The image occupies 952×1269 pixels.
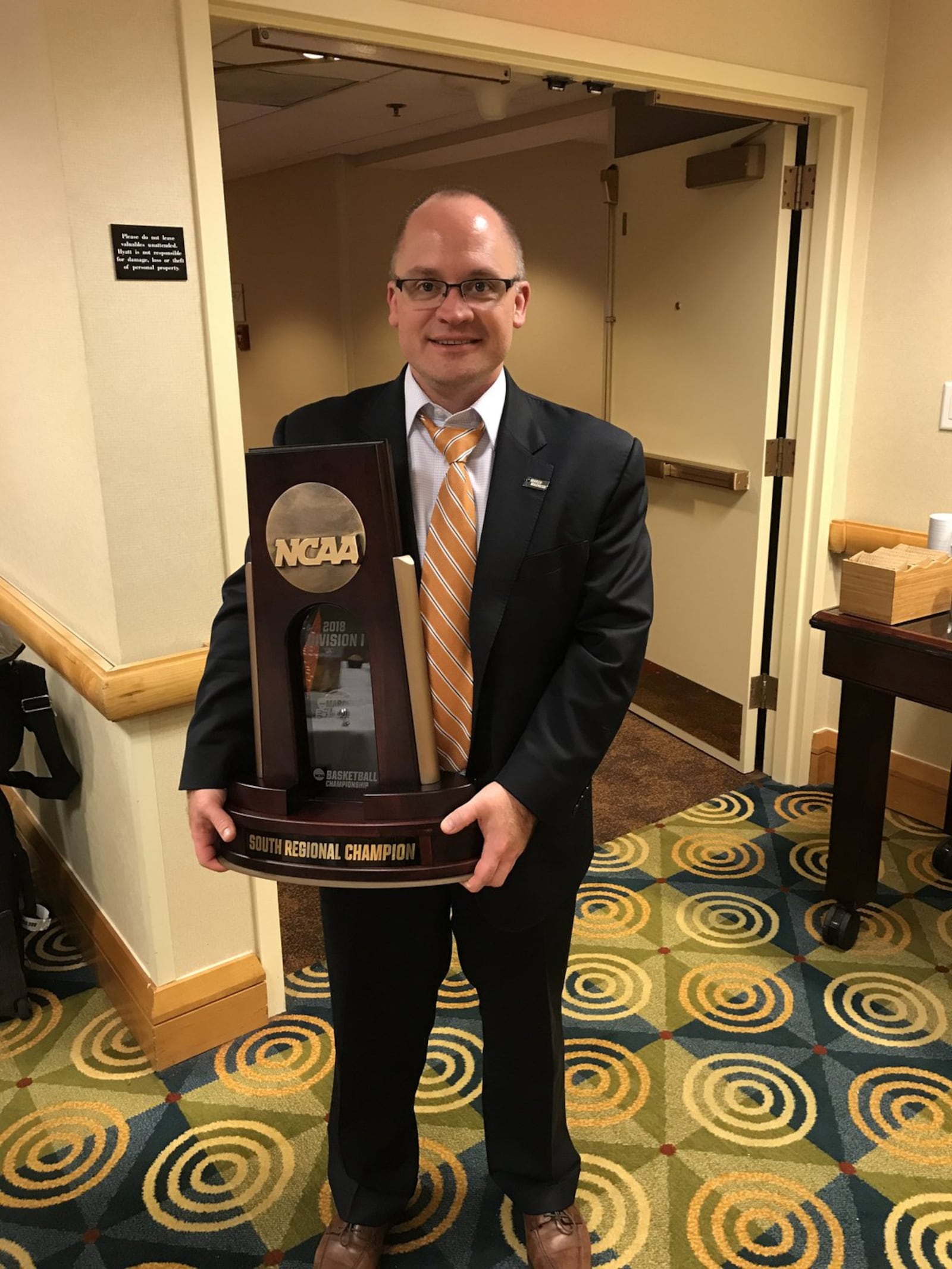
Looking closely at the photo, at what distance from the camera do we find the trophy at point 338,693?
116cm

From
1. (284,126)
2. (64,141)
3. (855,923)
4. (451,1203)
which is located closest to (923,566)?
(855,923)

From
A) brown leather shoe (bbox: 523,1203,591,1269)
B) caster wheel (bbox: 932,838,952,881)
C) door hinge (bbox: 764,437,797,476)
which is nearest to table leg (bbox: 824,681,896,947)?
caster wheel (bbox: 932,838,952,881)

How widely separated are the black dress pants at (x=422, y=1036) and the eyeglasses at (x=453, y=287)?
2.68 ft

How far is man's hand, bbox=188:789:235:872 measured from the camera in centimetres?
128

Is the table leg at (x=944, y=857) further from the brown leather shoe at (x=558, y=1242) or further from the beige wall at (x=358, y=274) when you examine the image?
the beige wall at (x=358, y=274)

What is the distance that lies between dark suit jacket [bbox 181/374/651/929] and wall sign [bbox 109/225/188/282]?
65 centimetres

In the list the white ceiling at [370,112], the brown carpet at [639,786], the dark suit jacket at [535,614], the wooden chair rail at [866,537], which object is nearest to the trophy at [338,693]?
the dark suit jacket at [535,614]

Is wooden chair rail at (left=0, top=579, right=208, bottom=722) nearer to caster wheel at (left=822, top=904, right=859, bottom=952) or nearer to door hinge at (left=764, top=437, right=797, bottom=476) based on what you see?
caster wheel at (left=822, top=904, right=859, bottom=952)

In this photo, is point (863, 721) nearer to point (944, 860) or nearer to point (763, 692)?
point (944, 860)

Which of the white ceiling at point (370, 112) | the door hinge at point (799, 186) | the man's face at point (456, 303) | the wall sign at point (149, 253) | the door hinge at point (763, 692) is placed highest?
the white ceiling at point (370, 112)

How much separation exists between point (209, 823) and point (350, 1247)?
0.87 metres

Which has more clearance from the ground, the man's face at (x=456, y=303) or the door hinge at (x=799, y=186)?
the door hinge at (x=799, y=186)

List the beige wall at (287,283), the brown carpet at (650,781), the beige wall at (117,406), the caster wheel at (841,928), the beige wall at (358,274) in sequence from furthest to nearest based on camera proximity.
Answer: the beige wall at (287,283) → the beige wall at (358,274) → the brown carpet at (650,781) → the caster wheel at (841,928) → the beige wall at (117,406)

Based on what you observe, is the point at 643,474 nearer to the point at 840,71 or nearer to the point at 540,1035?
the point at 540,1035
